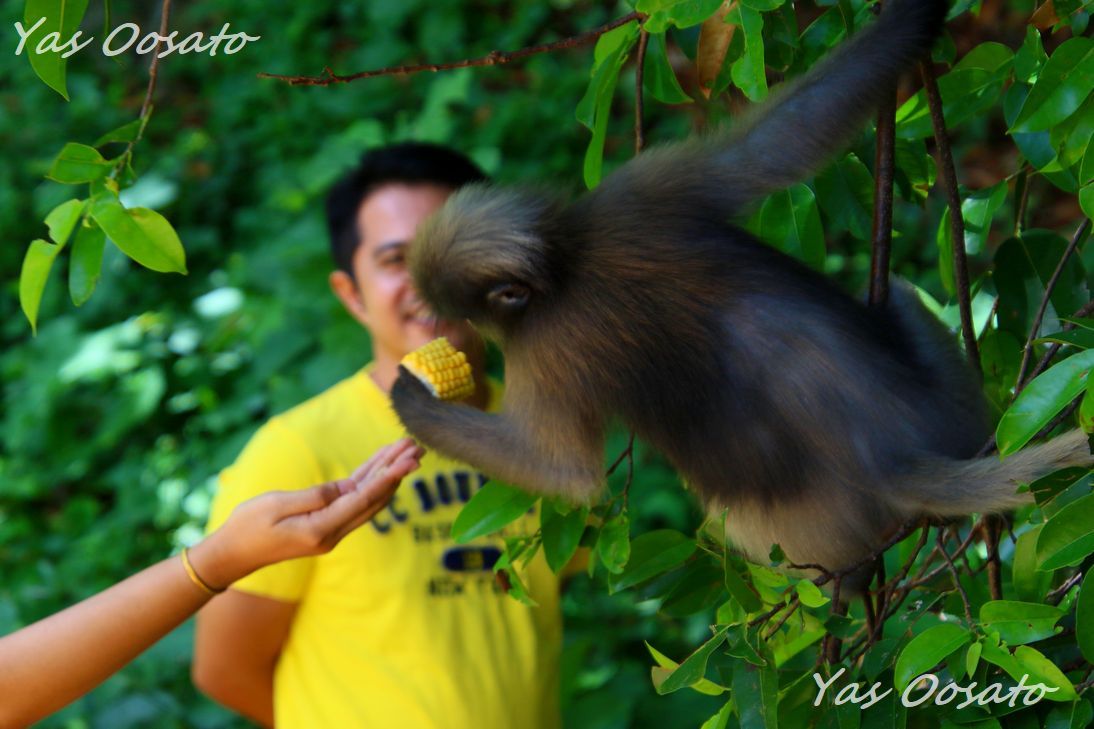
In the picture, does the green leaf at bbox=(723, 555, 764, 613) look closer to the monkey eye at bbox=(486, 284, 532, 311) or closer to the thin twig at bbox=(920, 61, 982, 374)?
the thin twig at bbox=(920, 61, 982, 374)

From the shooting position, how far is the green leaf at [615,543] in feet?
4.97

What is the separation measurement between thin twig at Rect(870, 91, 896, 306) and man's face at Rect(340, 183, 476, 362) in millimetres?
1260

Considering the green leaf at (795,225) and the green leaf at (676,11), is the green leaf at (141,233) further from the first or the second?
the green leaf at (795,225)

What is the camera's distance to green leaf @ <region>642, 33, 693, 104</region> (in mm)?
1669

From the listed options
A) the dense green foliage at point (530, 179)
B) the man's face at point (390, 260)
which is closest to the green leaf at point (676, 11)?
the dense green foliage at point (530, 179)

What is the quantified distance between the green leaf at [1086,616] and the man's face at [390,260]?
1.63 metres

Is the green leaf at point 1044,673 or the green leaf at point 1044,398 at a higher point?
the green leaf at point 1044,398

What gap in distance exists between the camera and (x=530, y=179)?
1.97 metres

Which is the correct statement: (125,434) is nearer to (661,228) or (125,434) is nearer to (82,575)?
(82,575)

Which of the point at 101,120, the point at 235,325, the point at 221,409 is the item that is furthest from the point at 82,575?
the point at 101,120

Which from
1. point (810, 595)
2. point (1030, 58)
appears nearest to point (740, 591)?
point (810, 595)

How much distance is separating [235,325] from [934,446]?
3991 mm

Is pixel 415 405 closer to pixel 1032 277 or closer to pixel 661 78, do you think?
pixel 661 78

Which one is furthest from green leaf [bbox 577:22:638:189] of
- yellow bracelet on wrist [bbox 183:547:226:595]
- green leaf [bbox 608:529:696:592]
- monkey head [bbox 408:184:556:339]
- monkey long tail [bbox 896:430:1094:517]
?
yellow bracelet on wrist [bbox 183:547:226:595]
